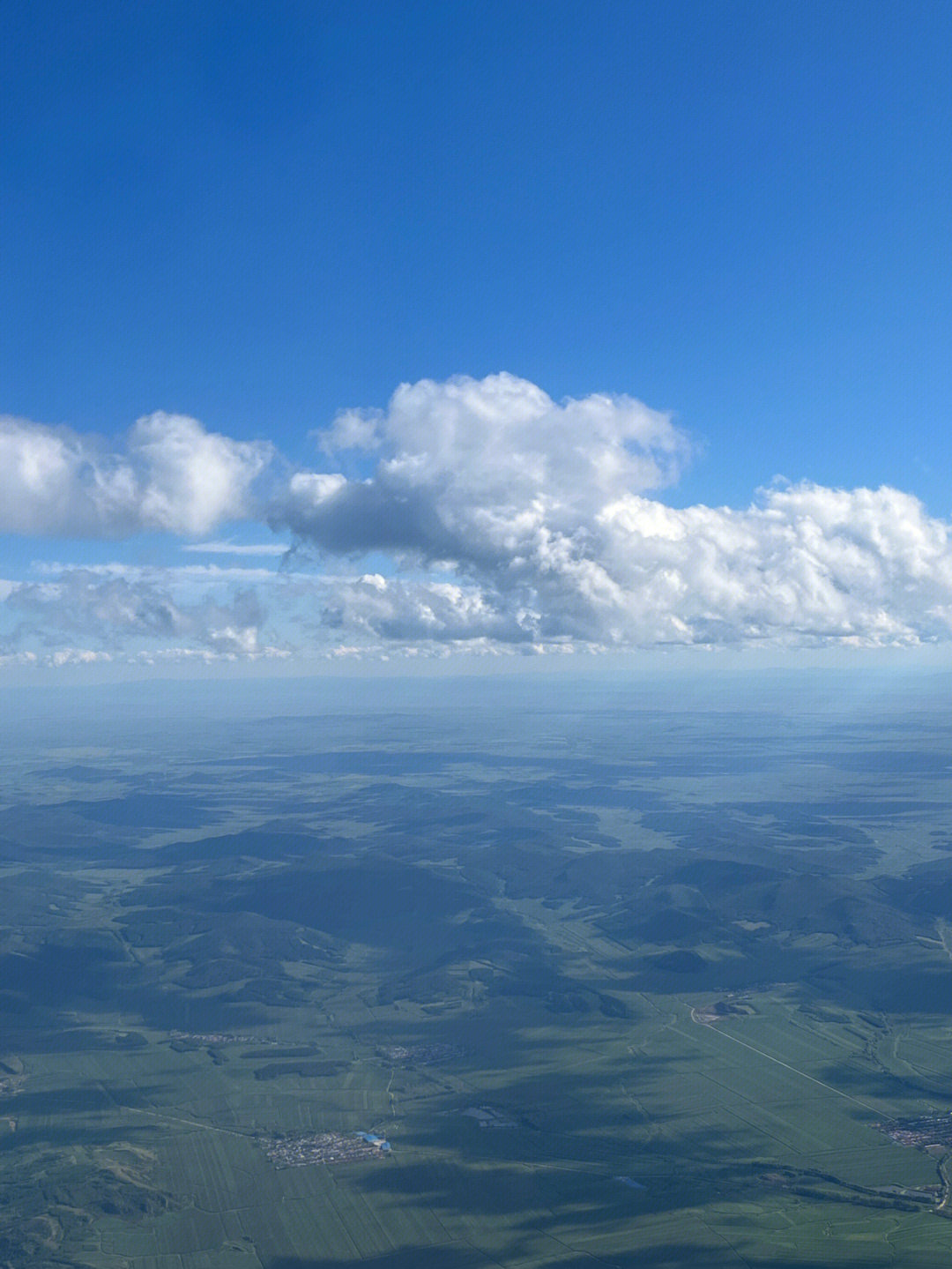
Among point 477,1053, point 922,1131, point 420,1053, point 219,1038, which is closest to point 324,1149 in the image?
point 420,1053

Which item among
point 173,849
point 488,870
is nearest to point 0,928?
point 173,849

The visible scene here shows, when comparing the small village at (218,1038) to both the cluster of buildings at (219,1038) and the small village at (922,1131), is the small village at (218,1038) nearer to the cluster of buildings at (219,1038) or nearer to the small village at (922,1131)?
the cluster of buildings at (219,1038)

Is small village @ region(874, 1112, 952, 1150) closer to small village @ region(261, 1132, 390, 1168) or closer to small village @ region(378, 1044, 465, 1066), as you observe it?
small village @ region(378, 1044, 465, 1066)

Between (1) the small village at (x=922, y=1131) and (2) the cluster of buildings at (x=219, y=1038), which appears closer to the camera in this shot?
(1) the small village at (x=922, y=1131)

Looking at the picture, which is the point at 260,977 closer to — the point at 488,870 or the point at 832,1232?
the point at 488,870

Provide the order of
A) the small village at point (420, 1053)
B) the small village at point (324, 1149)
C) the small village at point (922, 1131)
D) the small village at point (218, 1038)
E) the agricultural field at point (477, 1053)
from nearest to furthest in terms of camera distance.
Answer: the agricultural field at point (477, 1053) < the small village at point (324, 1149) < the small village at point (922, 1131) < the small village at point (420, 1053) < the small village at point (218, 1038)

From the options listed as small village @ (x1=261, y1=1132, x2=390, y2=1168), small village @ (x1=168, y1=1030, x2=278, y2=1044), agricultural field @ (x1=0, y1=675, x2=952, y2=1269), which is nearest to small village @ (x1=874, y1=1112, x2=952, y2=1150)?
agricultural field @ (x1=0, y1=675, x2=952, y2=1269)

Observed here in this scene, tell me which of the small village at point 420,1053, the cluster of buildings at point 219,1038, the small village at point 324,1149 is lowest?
the cluster of buildings at point 219,1038

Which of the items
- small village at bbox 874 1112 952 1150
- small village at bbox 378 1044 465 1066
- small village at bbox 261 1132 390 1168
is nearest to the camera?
small village at bbox 261 1132 390 1168

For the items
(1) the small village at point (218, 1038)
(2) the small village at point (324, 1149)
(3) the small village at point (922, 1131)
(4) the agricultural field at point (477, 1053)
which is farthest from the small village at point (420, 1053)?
(3) the small village at point (922, 1131)
